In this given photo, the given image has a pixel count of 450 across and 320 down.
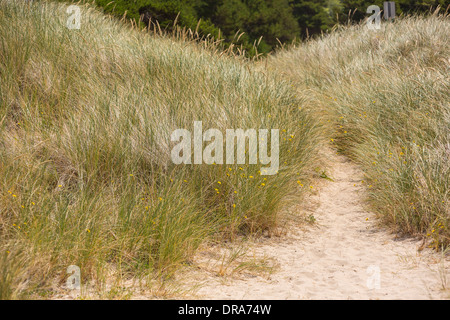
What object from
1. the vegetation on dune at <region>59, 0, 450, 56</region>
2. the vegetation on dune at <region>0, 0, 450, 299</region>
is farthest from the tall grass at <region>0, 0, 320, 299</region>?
the vegetation on dune at <region>59, 0, 450, 56</region>

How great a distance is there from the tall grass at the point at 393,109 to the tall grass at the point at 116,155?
76 centimetres

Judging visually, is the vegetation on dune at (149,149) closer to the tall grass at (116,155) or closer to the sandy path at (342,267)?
the tall grass at (116,155)

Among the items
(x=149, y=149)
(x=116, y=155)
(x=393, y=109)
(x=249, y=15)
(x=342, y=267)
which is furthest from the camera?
(x=249, y=15)

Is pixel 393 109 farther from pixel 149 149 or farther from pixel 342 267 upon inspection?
pixel 149 149

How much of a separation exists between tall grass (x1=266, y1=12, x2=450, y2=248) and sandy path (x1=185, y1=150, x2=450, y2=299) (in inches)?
9.9

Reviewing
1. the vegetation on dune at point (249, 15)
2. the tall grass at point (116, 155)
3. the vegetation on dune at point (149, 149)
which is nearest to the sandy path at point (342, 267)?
the vegetation on dune at point (149, 149)

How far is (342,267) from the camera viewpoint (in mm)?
3773

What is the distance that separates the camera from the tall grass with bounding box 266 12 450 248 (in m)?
4.37

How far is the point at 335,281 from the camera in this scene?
11.4 ft

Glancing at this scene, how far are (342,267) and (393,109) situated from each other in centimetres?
333

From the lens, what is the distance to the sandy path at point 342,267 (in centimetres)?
325

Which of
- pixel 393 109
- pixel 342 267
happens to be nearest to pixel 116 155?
pixel 342 267
